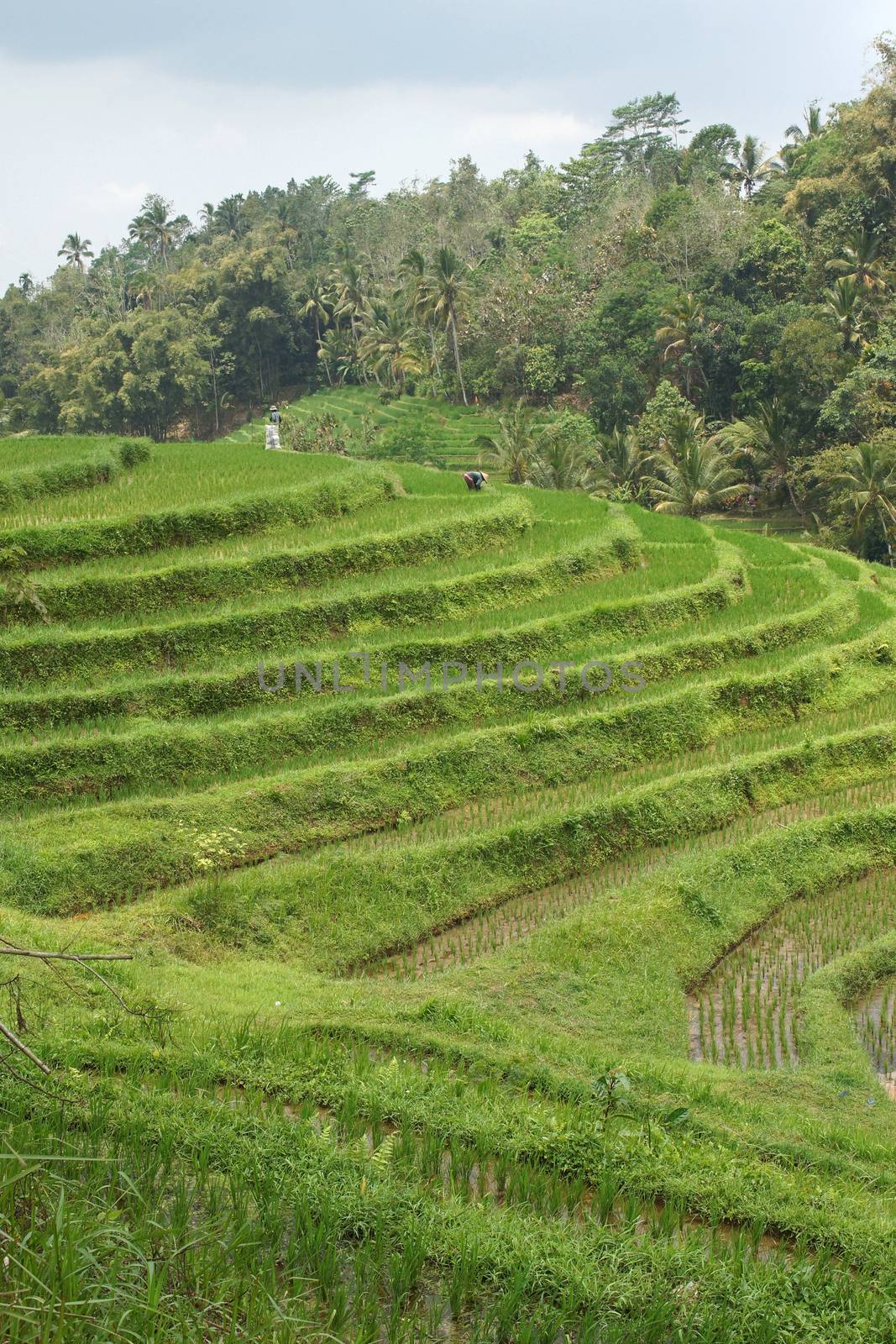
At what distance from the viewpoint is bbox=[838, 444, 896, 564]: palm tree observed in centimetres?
2220

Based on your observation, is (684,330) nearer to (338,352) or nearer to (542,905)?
(338,352)

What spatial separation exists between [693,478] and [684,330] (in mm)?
7940

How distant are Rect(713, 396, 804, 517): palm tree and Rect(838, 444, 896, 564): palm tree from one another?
4331mm

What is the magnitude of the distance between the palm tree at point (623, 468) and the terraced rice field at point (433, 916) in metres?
10.9

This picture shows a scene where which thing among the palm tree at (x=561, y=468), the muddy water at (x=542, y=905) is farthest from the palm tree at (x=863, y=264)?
the muddy water at (x=542, y=905)

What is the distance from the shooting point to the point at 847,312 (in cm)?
2780

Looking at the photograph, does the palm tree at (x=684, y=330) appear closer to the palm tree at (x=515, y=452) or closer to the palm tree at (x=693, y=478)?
the palm tree at (x=693, y=478)

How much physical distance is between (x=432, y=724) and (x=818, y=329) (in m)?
20.2

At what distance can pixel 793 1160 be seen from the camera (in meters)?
5.54

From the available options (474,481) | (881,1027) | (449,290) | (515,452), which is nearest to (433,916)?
(881,1027)

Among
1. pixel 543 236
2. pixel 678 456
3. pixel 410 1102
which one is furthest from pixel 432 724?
pixel 543 236

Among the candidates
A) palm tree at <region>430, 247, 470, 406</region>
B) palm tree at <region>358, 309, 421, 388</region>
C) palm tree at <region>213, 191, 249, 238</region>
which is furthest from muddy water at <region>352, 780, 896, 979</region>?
palm tree at <region>213, 191, 249, 238</region>

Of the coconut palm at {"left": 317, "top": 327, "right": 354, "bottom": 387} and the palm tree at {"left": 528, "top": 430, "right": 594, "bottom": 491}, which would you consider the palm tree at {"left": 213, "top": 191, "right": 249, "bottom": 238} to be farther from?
the palm tree at {"left": 528, "top": 430, "right": 594, "bottom": 491}

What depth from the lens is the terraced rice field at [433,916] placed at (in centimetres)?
405
